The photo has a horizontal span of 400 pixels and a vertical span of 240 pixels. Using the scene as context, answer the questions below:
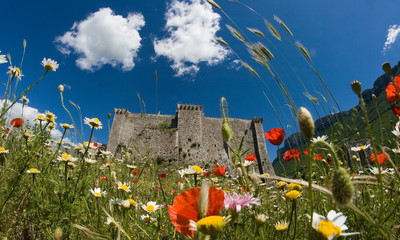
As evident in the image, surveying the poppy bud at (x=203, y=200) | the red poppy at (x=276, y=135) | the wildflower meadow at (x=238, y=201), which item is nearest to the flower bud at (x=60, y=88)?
the wildflower meadow at (x=238, y=201)

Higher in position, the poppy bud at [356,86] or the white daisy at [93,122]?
the white daisy at [93,122]

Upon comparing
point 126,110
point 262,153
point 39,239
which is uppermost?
point 126,110

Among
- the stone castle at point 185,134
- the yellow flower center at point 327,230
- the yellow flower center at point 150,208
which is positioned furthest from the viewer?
the stone castle at point 185,134

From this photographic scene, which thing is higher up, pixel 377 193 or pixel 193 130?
pixel 193 130

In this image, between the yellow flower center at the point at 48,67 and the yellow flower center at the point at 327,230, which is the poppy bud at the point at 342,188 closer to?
the yellow flower center at the point at 327,230

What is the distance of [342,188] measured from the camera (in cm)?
35

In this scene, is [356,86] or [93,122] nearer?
[356,86]

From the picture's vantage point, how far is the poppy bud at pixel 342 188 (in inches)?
13.6

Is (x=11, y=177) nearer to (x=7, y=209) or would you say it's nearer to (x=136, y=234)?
(x=7, y=209)

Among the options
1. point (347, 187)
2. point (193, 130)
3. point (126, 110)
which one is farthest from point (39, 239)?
point (126, 110)

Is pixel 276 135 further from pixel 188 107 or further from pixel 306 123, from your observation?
pixel 188 107

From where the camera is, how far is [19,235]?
1142mm

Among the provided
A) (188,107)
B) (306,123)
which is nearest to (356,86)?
(306,123)

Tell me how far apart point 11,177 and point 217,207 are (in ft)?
5.34
